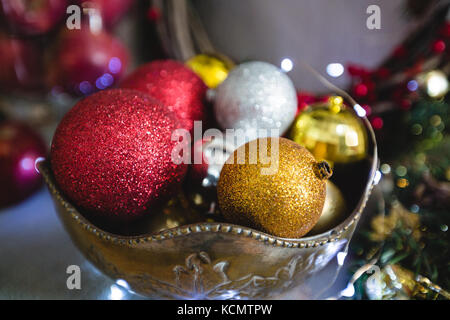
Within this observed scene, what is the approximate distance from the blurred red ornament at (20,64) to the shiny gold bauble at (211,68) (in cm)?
47

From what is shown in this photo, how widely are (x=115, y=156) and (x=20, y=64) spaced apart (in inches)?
25.9

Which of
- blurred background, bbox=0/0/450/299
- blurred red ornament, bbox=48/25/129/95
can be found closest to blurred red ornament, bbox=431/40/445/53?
blurred background, bbox=0/0/450/299

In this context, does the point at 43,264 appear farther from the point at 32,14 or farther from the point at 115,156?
the point at 32,14

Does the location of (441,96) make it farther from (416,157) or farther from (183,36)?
(183,36)

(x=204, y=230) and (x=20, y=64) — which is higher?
(x=20, y=64)

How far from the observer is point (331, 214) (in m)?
0.45

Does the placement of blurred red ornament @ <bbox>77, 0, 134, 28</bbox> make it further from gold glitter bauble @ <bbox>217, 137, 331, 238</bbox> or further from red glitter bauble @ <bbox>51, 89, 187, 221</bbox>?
gold glitter bauble @ <bbox>217, 137, 331, 238</bbox>

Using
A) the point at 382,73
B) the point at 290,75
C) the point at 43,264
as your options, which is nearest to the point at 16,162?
the point at 43,264

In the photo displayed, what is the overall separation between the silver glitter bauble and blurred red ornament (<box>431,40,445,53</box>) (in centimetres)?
39

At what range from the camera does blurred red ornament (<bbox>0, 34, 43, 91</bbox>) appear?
846mm

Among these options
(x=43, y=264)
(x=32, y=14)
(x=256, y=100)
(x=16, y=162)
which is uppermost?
(x=32, y=14)

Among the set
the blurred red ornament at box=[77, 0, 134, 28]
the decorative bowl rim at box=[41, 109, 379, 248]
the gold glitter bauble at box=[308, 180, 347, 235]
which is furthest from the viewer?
the blurred red ornament at box=[77, 0, 134, 28]
